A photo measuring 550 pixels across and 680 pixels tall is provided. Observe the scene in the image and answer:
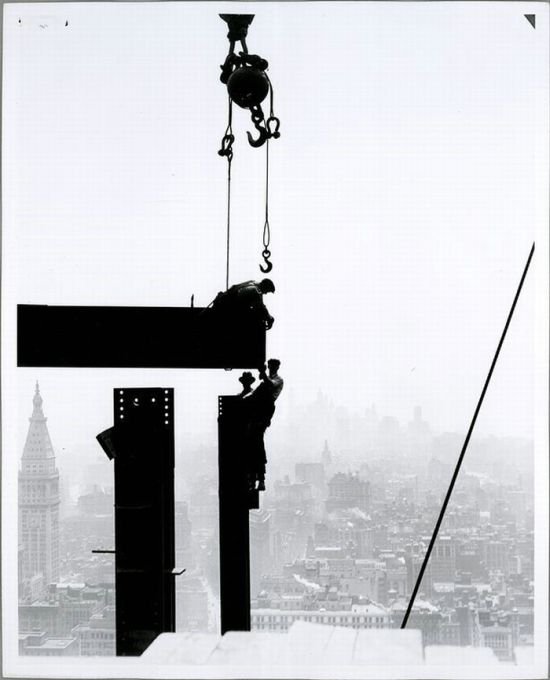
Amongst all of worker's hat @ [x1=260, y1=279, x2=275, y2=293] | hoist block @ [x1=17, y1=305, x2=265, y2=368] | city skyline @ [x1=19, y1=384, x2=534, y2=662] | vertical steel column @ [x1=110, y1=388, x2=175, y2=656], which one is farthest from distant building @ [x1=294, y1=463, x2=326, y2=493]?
hoist block @ [x1=17, y1=305, x2=265, y2=368]

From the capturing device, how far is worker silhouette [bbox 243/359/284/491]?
3809 mm

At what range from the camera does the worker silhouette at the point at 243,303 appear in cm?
354

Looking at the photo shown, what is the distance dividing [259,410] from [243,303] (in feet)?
1.82

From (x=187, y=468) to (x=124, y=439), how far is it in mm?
3886

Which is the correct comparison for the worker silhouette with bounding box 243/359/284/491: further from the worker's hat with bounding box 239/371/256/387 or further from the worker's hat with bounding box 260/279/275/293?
the worker's hat with bounding box 260/279/275/293

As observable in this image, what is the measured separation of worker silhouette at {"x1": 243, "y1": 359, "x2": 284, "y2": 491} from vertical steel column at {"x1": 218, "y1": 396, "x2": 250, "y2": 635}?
0.13ft

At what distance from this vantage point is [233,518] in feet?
12.7

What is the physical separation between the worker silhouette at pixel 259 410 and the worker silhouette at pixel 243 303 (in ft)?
0.89

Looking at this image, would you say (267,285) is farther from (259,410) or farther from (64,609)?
(64,609)

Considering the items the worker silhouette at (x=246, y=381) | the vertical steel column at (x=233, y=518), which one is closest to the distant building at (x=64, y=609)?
the vertical steel column at (x=233, y=518)

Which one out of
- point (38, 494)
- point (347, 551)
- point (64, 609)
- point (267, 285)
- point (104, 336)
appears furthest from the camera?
point (347, 551)

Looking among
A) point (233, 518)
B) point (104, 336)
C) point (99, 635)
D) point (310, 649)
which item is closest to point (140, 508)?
point (233, 518)

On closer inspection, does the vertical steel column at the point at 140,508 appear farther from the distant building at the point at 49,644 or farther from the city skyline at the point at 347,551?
the distant building at the point at 49,644

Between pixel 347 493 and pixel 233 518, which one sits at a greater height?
pixel 233 518
